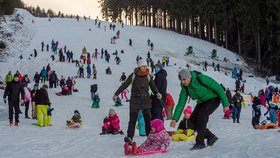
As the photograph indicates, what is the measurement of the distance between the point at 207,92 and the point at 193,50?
169 ft

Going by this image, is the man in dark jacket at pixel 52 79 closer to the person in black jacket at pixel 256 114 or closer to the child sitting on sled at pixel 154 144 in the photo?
the person in black jacket at pixel 256 114

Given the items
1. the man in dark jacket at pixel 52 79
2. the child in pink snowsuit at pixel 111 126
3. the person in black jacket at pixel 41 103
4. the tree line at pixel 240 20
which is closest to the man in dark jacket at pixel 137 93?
the child in pink snowsuit at pixel 111 126

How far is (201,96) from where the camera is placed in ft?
24.3

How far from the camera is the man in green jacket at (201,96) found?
729 cm

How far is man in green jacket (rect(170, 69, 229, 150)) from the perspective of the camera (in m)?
7.29

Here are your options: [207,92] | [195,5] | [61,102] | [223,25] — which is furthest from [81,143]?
[195,5]

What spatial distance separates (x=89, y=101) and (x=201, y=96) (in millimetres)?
18234

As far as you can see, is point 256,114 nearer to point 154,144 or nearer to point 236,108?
point 236,108

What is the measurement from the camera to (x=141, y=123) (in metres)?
11.5

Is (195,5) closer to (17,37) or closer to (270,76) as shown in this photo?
(270,76)

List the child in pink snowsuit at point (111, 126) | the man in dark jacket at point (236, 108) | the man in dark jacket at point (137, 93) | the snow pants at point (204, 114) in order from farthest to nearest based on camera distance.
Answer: the man in dark jacket at point (236, 108) → the child in pink snowsuit at point (111, 126) → the man in dark jacket at point (137, 93) → the snow pants at point (204, 114)

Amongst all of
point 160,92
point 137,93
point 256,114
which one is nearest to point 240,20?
point 256,114

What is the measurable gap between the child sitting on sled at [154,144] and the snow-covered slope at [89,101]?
307 mm

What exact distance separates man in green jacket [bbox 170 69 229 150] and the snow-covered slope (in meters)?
0.49
